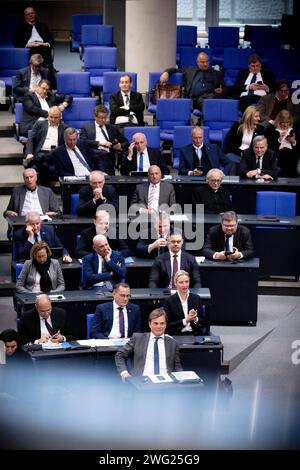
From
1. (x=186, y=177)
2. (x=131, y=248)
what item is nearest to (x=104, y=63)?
(x=186, y=177)

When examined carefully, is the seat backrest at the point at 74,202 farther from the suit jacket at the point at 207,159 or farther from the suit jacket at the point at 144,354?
the suit jacket at the point at 144,354

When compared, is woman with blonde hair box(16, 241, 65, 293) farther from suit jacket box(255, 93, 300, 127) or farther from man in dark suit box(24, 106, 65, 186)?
suit jacket box(255, 93, 300, 127)

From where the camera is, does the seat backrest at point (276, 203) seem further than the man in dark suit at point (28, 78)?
No

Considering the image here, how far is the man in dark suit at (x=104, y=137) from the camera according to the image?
12430 millimetres

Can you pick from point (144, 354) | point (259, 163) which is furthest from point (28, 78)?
point (144, 354)

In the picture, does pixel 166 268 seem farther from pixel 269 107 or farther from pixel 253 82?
pixel 253 82

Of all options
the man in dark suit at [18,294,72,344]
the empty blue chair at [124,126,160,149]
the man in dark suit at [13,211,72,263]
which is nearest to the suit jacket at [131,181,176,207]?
the man in dark suit at [13,211,72,263]

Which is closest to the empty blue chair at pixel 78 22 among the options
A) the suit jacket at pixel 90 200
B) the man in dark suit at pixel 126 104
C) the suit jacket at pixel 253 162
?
the man in dark suit at pixel 126 104

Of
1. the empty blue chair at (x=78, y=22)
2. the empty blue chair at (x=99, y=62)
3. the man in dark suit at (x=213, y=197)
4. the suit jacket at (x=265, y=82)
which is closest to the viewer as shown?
the man in dark suit at (x=213, y=197)

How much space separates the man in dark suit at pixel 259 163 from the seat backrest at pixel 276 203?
0.42 m

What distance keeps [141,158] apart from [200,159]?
22.4 inches

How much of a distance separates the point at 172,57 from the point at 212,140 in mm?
1556

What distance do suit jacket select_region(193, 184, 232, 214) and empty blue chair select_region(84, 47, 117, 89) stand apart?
3.14 meters

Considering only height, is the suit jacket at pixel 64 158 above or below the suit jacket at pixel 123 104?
below
